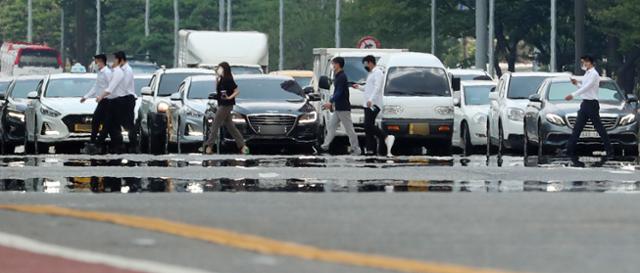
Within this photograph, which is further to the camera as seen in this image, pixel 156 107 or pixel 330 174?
pixel 156 107

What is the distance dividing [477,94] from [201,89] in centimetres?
591

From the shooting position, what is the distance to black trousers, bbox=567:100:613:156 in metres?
31.1

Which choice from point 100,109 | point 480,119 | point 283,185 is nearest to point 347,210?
point 283,185

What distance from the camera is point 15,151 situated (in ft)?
→ 128

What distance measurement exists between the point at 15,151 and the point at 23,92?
7.00 ft

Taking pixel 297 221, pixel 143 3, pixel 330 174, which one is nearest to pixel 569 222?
pixel 297 221

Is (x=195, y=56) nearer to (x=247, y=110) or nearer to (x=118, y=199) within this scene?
(x=247, y=110)

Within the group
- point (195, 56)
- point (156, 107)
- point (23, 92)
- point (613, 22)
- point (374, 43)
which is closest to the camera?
point (156, 107)

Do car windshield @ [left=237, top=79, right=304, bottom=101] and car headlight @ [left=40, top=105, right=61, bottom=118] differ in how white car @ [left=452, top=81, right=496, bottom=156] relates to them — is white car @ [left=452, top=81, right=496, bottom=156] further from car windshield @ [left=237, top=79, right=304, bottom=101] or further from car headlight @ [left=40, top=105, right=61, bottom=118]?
car headlight @ [left=40, top=105, right=61, bottom=118]

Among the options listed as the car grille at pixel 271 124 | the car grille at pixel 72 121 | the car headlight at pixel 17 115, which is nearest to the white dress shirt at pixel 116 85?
the car grille at pixel 271 124

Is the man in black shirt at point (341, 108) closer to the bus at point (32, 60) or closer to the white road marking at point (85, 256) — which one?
the white road marking at point (85, 256)

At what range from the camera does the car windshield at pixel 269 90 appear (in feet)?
116

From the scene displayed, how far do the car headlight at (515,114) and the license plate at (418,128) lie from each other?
4.83 ft

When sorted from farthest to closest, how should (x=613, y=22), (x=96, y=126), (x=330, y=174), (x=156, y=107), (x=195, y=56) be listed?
(x=613, y=22) < (x=195, y=56) < (x=156, y=107) < (x=96, y=126) < (x=330, y=174)
